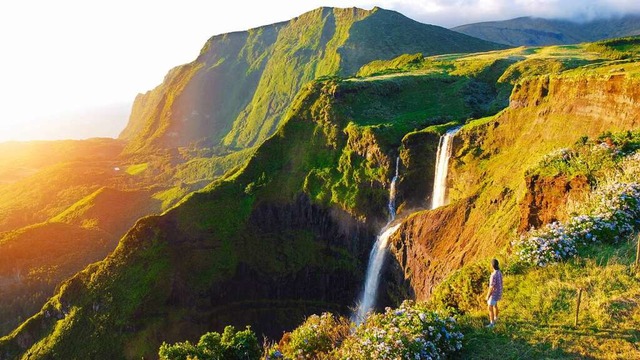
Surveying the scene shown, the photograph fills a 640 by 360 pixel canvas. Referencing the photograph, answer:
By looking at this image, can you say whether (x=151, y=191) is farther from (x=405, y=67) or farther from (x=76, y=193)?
(x=405, y=67)

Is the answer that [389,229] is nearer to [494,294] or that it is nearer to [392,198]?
[392,198]

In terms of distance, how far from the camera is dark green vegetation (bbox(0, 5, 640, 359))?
40938mm

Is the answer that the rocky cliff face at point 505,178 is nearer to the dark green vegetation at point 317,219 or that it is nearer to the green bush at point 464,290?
the dark green vegetation at point 317,219

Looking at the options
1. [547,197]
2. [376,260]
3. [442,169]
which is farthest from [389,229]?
[547,197]

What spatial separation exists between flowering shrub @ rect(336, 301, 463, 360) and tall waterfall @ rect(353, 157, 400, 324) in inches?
1325

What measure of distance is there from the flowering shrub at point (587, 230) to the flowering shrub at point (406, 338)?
4.62 metres

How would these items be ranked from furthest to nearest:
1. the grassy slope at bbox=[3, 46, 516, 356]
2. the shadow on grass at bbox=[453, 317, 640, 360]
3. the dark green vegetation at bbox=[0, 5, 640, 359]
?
1. the grassy slope at bbox=[3, 46, 516, 356]
2. the dark green vegetation at bbox=[0, 5, 640, 359]
3. the shadow on grass at bbox=[453, 317, 640, 360]

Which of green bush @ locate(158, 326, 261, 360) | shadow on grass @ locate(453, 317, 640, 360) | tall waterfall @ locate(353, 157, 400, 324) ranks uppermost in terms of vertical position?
shadow on grass @ locate(453, 317, 640, 360)

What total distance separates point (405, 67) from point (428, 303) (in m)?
81.3

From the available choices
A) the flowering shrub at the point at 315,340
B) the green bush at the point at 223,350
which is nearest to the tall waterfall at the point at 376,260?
the green bush at the point at 223,350

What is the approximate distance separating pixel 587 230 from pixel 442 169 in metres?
30.6

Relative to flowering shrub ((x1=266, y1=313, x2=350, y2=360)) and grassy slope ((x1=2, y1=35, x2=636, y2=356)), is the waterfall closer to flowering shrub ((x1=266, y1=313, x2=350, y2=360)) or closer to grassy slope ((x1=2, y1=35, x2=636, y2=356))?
grassy slope ((x1=2, y1=35, x2=636, y2=356))

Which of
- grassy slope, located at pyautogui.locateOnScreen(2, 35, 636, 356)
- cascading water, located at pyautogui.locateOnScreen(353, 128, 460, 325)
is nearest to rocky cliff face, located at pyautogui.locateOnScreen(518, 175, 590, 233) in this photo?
cascading water, located at pyautogui.locateOnScreen(353, 128, 460, 325)

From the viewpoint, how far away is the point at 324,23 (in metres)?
198
